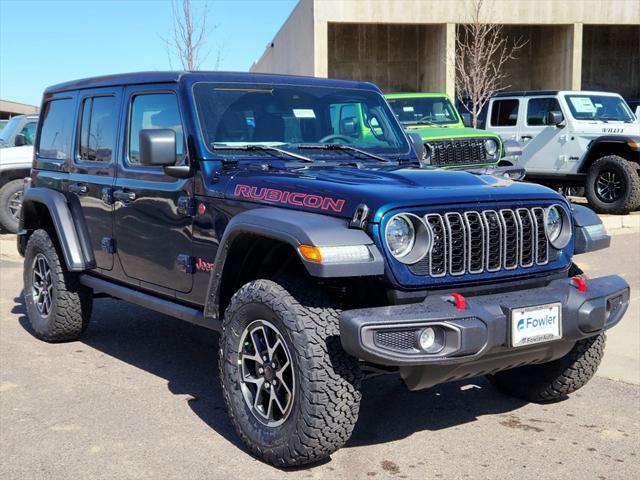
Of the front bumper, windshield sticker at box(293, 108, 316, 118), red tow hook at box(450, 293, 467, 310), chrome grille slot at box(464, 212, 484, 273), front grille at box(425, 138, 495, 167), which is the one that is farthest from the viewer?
front grille at box(425, 138, 495, 167)

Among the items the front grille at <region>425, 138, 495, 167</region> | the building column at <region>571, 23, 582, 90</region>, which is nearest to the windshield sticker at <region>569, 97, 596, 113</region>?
the front grille at <region>425, 138, 495, 167</region>

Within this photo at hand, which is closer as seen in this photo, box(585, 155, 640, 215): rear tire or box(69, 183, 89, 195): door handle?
box(69, 183, 89, 195): door handle

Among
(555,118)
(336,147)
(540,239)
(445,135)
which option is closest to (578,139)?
(555,118)

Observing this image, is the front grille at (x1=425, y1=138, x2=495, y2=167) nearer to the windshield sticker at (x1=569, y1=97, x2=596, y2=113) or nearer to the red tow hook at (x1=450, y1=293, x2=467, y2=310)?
the windshield sticker at (x1=569, y1=97, x2=596, y2=113)

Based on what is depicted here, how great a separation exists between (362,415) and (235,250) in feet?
4.00

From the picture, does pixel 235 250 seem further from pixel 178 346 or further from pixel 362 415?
pixel 178 346

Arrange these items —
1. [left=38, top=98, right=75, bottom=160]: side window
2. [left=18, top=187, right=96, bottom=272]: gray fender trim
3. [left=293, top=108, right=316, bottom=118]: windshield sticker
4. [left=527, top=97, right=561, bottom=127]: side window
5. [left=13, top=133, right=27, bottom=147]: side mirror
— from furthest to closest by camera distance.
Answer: [left=527, top=97, right=561, bottom=127]: side window, [left=13, top=133, right=27, bottom=147]: side mirror, [left=38, top=98, right=75, bottom=160]: side window, [left=18, top=187, right=96, bottom=272]: gray fender trim, [left=293, top=108, right=316, bottom=118]: windshield sticker

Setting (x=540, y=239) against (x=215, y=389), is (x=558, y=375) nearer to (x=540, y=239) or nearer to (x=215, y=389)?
(x=540, y=239)

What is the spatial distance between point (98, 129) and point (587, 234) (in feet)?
10.8

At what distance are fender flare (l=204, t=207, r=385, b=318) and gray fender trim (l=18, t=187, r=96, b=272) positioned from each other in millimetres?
1918

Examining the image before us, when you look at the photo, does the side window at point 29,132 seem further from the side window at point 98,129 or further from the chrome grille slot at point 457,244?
the chrome grille slot at point 457,244

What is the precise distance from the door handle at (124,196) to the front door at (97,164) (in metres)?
0.11

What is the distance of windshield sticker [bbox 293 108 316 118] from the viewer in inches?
195

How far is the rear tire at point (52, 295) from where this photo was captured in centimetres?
593
